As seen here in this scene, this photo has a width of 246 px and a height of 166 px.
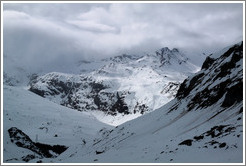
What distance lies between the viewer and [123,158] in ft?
103

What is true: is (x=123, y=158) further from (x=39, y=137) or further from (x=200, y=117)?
(x=39, y=137)

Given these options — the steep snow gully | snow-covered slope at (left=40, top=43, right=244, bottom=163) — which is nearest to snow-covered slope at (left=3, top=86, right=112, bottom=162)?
the steep snow gully

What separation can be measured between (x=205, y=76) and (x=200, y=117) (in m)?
19.1

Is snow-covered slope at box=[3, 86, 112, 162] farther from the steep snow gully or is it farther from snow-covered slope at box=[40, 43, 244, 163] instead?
snow-covered slope at box=[40, 43, 244, 163]

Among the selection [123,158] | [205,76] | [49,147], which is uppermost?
[205,76]

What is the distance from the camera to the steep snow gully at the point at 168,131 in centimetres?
2758

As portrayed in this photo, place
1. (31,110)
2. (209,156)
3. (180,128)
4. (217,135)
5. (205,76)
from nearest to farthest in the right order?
1. (209,156)
2. (217,135)
3. (180,128)
4. (205,76)
5. (31,110)

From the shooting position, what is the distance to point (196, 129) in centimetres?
3628

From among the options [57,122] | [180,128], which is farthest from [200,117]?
[57,122]

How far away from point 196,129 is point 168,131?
780cm

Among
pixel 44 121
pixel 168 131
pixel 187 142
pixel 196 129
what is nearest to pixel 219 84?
pixel 168 131

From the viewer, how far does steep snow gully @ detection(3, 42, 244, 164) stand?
27.6m

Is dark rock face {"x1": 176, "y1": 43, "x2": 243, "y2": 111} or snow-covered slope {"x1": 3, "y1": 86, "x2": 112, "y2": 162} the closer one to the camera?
dark rock face {"x1": 176, "y1": 43, "x2": 243, "y2": 111}

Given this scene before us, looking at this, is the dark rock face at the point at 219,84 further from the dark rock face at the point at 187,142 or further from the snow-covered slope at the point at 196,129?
the dark rock face at the point at 187,142
